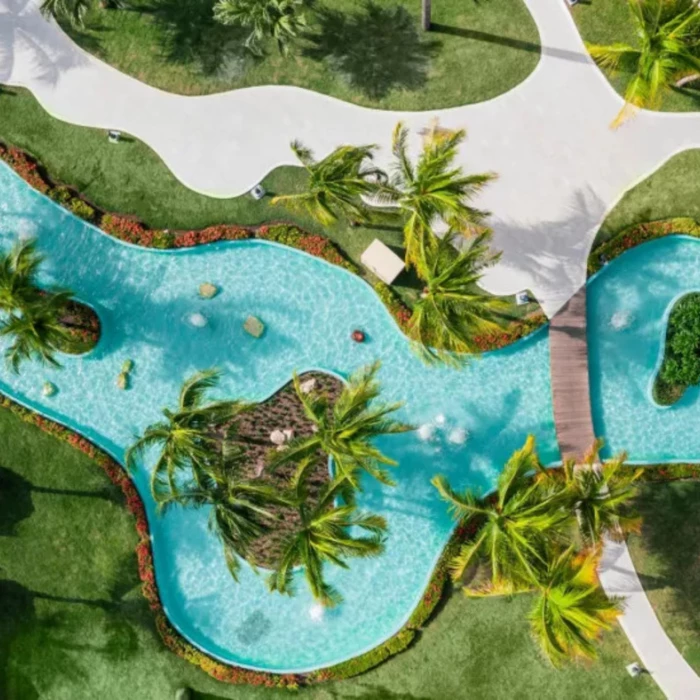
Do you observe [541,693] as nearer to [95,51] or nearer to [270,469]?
[270,469]

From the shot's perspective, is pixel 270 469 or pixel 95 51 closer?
pixel 270 469

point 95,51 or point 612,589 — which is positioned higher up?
point 95,51

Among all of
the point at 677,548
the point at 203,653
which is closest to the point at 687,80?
A: the point at 677,548

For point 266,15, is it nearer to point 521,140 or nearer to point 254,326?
point 521,140

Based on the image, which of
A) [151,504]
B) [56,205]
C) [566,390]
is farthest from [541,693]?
[56,205]

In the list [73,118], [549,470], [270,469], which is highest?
[73,118]

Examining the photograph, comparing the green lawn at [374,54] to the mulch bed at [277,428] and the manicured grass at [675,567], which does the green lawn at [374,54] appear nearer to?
the mulch bed at [277,428]

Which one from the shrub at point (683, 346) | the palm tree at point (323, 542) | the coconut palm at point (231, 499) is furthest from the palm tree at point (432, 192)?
the coconut palm at point (231, 499)

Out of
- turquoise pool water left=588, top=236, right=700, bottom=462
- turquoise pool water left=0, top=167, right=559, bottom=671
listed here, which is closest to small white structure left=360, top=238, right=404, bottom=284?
turquoise pool water left=0, top=167, right=559, bottom=671
